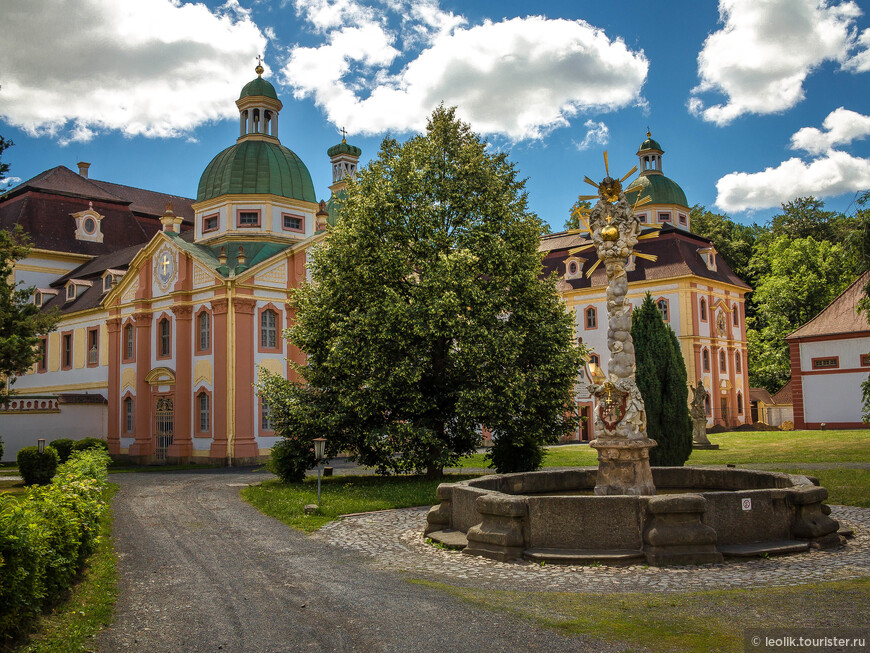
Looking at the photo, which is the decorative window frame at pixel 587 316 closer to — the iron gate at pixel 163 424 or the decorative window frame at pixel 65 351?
the iron gate at pixel 163 424

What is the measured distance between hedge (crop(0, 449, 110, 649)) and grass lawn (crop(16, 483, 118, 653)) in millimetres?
159

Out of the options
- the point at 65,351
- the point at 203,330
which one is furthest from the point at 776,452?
the point at 65,351

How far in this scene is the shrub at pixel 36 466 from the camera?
2208cm

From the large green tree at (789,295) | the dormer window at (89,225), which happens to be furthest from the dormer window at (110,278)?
the large green tree at (789,295)

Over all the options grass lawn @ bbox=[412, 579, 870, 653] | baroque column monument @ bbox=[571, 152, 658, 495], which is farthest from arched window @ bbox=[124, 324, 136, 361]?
grass lawn @ bbox=[412, 579, 870, 653]

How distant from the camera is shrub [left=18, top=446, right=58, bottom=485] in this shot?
22078mm

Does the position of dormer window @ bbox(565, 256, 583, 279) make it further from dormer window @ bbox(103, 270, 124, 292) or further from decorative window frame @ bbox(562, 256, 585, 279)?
dormer window @ bbox(103, 270, 124, 292)

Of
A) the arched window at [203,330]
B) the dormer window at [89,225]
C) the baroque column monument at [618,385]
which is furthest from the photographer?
the dormer window at [89,225]

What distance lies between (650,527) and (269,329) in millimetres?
26143

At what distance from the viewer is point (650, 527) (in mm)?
10227

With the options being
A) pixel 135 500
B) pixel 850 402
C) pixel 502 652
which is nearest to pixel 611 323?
pixel 502 652

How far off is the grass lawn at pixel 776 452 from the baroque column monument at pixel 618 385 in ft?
38.2

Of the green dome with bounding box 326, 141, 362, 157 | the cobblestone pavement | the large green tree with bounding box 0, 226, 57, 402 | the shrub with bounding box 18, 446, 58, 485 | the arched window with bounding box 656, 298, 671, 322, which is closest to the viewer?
the cobblestone pavement

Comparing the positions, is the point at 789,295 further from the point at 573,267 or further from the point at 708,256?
the point at 573,267
